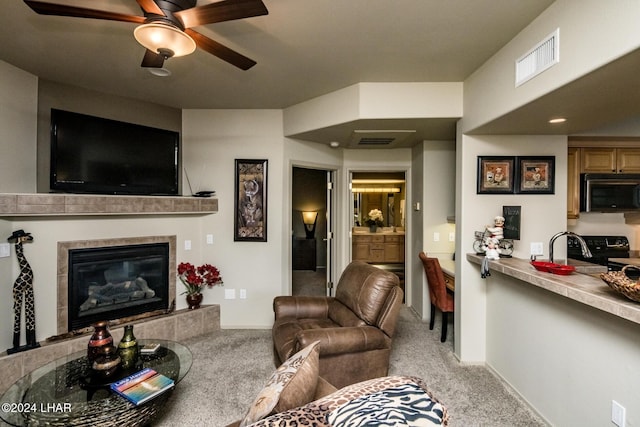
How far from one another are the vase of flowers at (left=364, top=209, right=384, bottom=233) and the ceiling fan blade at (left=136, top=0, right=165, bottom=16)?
5992 mm

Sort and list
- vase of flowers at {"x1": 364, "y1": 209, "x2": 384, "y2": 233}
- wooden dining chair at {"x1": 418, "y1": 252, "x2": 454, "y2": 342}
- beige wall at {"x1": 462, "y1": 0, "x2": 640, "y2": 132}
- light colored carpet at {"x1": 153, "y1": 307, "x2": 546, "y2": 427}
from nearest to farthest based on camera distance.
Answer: beige wall at {"x1": 462, "y1": 0, "x2": 640, "y2": 132} < light colored carpet at {"x1": 153, "y1": 307, "x2": 546, "y2": 427} < wooden dining chair at {"x1": 418, "y1": 252, "x2": 454, "y2": 342} < vase of flowers at {"x1": 364, "y1": 209, "x2": 384, "y2": 233}

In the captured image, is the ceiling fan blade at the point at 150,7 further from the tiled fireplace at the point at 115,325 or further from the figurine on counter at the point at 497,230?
the figurine on counter at the point at 497,230

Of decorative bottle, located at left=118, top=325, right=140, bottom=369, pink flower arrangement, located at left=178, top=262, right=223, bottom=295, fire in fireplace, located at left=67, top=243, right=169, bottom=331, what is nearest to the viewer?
decorative bottle, located at left=118, top=325, right=140, bottom=369

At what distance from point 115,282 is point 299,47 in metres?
3.01

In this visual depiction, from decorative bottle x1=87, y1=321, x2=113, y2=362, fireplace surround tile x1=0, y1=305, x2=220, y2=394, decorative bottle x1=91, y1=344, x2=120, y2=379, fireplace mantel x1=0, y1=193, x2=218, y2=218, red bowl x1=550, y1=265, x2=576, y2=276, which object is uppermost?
fireplace mantel x1=0, y1=193, x2=218, y2=218

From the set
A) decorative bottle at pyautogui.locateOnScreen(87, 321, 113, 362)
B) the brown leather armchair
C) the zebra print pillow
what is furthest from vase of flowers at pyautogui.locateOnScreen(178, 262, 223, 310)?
the zebra print pillow

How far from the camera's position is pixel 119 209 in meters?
3.01

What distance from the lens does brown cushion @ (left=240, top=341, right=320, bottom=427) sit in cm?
106

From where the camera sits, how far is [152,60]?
6.21 feet

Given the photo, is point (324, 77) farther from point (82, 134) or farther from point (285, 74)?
point (82, 134)

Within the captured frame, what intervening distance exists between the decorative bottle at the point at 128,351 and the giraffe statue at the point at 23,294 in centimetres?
127

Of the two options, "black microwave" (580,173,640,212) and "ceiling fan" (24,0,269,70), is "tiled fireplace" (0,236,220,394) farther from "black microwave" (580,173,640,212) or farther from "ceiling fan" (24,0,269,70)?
"black microwave" (580,173,640,212)

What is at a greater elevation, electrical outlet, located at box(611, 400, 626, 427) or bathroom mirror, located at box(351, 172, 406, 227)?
bathroom mirror, located at box(351, 172, 406, 227)

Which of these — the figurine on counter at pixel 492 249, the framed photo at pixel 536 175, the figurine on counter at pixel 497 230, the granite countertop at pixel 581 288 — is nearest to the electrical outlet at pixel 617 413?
the granite countertop at pixel 581 288
